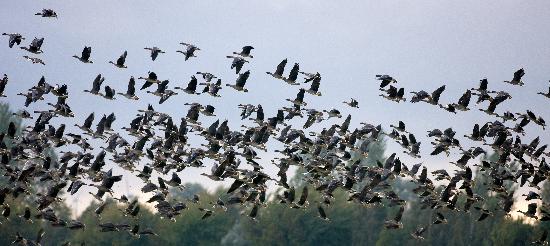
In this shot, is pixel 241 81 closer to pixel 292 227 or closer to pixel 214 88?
pixel 214 88

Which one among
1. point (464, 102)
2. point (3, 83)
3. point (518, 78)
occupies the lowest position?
point (3, 83)

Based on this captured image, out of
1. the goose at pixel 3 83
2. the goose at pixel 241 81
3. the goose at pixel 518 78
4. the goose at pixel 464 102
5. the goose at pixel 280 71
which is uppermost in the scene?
the goose at pixel 518 78

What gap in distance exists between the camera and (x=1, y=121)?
14700 cm

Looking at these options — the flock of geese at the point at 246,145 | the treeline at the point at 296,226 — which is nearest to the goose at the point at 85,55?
the flock of geese at the point at 246,145

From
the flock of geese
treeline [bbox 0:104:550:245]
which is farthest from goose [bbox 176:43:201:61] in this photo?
treeline [bbox 0:104:550:245]

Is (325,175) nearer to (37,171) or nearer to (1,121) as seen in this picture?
(37,171)

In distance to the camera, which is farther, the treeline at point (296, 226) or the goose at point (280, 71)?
the treeline at point (296, 226)

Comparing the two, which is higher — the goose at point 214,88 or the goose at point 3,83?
the goose at point 214,88

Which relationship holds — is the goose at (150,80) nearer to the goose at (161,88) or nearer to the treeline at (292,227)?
the goose at (161,88)

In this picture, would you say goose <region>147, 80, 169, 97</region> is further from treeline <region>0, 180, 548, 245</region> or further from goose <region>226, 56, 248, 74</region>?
treeline <region>0, 180, 548, 245</region>

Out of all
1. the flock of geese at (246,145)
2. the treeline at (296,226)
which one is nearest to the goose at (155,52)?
the flock of geese at (246,145)

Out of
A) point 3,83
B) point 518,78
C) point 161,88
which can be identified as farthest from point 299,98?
point 3,83

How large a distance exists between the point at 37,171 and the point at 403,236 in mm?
68563

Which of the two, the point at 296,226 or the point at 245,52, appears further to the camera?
the point at 296,226
